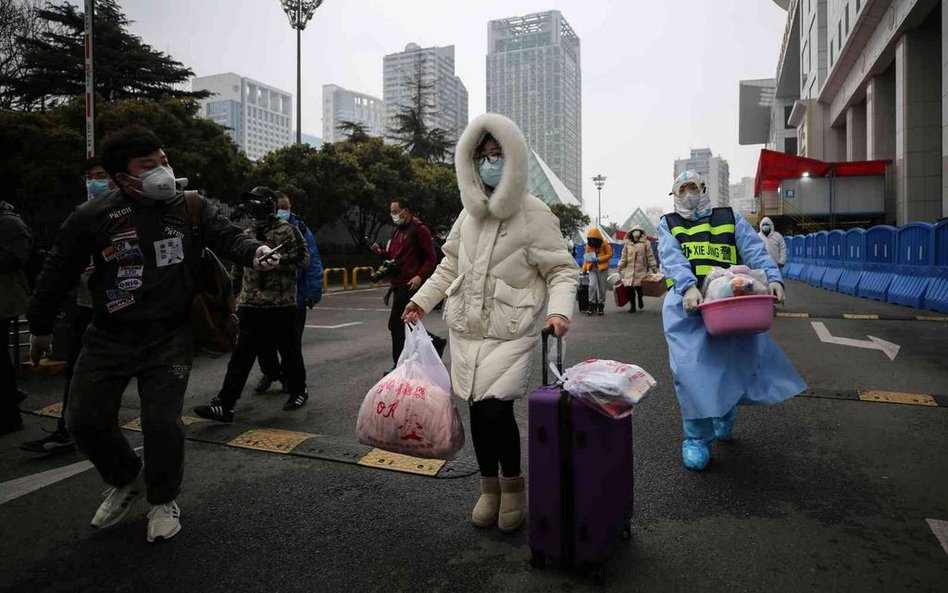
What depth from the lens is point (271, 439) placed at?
177 inches

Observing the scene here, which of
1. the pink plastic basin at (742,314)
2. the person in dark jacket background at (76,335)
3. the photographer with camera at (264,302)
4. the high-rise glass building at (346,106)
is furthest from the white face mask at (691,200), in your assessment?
the high-rise glass building at (346,106)

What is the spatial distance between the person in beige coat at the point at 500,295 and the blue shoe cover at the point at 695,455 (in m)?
1.28

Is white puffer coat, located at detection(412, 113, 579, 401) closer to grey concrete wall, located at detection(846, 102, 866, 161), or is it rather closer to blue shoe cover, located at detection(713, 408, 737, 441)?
blue shoe cover, located at detection(713, 408, 737, 441)

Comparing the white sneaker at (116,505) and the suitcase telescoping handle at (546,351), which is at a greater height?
the suitcase telescoping handle at (546,351)

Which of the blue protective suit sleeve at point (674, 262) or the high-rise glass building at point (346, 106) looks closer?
Answer: the blue protective suit sleeve at point (674, 262)

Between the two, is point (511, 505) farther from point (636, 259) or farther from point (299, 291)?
point (636, 259)

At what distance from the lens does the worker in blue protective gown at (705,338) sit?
365cm

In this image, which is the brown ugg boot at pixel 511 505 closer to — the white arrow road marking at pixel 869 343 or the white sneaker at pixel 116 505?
the white sneaker at pixel 116 505

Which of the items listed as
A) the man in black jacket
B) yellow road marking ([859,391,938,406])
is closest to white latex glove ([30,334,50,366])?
the man in black jacket

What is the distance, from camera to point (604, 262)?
1299 centimetres

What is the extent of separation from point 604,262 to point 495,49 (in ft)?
489

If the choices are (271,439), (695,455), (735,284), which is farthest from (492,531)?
(271,439)

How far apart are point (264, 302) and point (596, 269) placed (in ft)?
29.2

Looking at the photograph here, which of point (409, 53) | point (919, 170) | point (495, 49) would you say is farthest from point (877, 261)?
point (495, 49)
